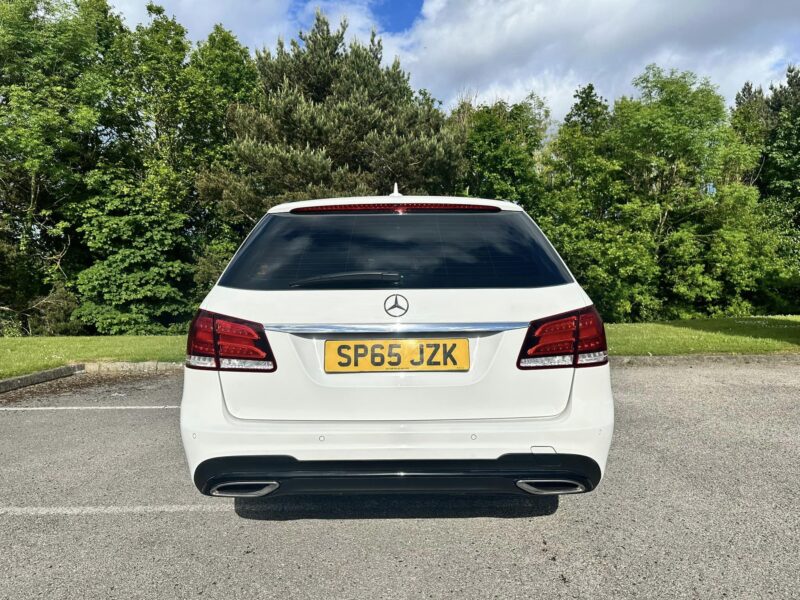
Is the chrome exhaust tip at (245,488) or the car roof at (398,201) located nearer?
the chrome exhaust tip at (245,488)

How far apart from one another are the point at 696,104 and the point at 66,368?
1206 inches

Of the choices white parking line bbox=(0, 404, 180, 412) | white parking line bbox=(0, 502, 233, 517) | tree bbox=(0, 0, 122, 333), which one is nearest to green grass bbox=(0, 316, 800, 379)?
white parking line bbox=(0, 404, 180, 412)

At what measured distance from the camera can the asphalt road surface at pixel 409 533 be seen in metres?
2.58

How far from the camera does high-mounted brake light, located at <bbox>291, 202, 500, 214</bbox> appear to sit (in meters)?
2.88

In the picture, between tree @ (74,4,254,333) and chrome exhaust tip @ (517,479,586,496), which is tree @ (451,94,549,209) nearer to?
tree @ (74,4,254,333)

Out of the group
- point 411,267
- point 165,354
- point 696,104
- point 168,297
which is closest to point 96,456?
point 411,267

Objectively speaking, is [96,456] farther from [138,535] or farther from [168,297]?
[168,297]

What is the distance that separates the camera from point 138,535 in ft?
10.3

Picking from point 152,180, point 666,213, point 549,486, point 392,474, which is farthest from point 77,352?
point 666,213

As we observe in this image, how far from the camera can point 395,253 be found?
2.72 meters

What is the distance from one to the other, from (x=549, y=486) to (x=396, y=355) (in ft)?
2.88

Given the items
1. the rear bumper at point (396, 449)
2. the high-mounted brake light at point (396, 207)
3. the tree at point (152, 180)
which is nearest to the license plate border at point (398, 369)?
the rear bumper at point (396, 449)

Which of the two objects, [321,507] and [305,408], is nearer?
[305,408]

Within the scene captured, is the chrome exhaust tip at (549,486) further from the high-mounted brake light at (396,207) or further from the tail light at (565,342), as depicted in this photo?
the high-mounted brake light at (396,207)
